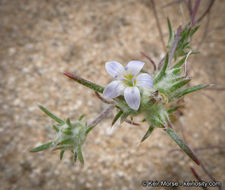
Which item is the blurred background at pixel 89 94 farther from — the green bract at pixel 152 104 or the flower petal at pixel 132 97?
the flower petal at pixel 132 97

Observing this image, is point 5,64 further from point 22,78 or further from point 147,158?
point 147,158

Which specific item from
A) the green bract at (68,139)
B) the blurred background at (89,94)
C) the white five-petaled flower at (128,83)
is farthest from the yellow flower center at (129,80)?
the blurred background at (89,94)

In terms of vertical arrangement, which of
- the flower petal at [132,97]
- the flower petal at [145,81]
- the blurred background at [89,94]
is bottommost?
the blurred background at [89,94]

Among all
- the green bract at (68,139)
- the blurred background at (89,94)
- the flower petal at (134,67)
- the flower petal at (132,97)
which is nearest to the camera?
the flower petal at (132,97)

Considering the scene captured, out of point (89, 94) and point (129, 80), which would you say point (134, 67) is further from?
point (89, 94)

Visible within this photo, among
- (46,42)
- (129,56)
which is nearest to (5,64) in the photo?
(46,42)

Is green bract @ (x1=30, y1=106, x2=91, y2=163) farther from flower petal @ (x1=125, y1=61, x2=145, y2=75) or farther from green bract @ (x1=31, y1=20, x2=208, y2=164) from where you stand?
flower petal @ (x1=125, y1=61, x2=145, y2=75)

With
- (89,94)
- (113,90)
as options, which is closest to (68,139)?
(113,90)
